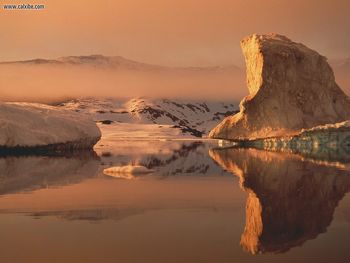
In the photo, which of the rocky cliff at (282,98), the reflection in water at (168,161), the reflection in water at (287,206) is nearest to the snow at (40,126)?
the reflection in water at (168,161)

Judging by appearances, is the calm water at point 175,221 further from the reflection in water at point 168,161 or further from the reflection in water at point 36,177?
the reflection in water at point 168,161

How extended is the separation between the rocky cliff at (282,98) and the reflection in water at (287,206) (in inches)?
888

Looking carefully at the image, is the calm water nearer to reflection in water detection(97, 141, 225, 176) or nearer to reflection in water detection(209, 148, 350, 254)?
reflection in water detection(209, 148, 350, 254)

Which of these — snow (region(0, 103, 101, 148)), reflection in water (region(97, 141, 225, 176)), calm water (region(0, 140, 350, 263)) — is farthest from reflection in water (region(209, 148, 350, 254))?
snow (region(0, 103, 101, 148))

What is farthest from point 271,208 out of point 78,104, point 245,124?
point 78,104

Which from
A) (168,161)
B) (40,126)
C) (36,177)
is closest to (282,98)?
(168,161)

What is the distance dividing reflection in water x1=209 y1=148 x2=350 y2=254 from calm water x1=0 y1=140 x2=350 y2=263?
0.04 feet

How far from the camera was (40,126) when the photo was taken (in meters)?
22.8

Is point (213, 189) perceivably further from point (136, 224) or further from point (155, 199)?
point (136, 224)

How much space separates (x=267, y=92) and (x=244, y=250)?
3181 centimetres

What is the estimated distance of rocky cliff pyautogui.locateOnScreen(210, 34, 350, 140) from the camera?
34.5 metres

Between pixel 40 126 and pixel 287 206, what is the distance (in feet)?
58.5

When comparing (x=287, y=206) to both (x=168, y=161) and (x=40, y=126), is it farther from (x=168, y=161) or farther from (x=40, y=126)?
(x=40, y=126)

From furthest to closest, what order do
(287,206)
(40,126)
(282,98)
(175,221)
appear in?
(282,98) → (40,126) → (287,206) → (175,221)
